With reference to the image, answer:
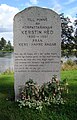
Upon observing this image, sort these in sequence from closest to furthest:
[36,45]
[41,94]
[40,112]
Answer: [40,112], [41,94], [36,45]

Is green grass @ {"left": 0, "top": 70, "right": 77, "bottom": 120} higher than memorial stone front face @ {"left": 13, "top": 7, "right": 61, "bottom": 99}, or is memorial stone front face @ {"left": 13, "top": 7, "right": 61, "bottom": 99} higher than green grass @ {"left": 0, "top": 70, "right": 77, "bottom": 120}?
memorial stone front face @ {"left": 13, "top": 7, "right": 61, "bottom": 99}

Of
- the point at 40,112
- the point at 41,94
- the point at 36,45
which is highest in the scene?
the point at 36,45

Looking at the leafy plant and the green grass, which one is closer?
the green grass

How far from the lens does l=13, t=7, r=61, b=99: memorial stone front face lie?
7.51 meters

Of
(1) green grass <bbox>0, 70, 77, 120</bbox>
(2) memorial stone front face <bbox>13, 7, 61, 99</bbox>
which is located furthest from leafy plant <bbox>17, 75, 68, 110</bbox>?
(2) memorial stone front face <bbox>13, 7, 61, 99</bbox>

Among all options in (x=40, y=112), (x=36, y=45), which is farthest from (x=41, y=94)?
(x=36, y=45)

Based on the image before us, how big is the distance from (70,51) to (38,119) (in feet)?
71.6

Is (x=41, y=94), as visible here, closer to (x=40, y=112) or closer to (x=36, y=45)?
(x=40, y=112)

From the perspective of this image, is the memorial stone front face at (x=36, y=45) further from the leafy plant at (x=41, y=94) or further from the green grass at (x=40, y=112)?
the green grass at (x=40, y=112)

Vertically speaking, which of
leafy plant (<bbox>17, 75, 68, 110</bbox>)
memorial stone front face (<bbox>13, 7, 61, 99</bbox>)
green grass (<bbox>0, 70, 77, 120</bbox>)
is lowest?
green grass (<bbox>0, 70, 77, 120</bbox>)

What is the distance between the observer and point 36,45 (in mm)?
7590

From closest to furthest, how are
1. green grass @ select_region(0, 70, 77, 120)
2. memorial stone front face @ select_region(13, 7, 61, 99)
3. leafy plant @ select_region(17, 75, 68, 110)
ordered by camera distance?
green grass @ select_region(0, 70, 77, 120) < leafy plant @ select_region(17, 75, 68, 110) < memorial stone front face @ select_region(13, 7, 61, 99)

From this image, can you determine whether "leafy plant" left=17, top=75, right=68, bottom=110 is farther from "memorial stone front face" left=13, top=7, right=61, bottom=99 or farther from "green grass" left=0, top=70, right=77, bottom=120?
"memorial stone front face" left=13, top=7, right=61, bottom=99

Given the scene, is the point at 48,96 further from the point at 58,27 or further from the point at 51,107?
the point at 58,27
